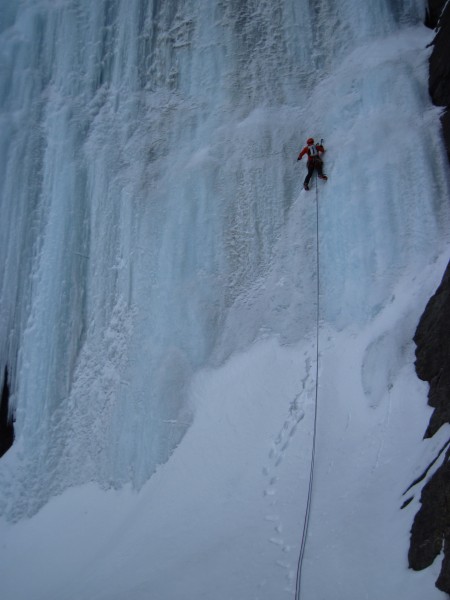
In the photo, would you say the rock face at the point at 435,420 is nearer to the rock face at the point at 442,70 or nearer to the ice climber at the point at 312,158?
the rock face at the point at 442,70

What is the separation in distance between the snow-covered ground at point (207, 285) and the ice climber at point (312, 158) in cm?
20

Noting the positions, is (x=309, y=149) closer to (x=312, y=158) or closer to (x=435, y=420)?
(x=312, y=158)

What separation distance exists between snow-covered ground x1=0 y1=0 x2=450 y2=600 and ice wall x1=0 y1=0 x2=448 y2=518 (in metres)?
0.03

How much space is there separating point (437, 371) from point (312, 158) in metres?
3.61

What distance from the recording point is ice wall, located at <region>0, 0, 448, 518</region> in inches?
304

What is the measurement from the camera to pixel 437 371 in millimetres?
5828

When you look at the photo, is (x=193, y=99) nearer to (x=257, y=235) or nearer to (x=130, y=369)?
(x=257, y=235)

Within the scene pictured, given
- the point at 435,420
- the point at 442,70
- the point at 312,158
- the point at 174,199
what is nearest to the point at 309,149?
the point at 312,158

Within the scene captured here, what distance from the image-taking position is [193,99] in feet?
30.5

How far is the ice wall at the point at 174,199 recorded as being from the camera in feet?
25.3

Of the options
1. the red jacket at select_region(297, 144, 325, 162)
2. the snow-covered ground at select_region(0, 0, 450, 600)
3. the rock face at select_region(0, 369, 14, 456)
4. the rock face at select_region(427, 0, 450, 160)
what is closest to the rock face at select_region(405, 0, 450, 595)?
the rock face at select_region(427, 0, 450, 160)

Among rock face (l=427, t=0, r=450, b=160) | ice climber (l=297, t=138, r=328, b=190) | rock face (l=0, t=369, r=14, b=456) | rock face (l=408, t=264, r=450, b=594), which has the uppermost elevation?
rock face (l=427, t=0, r=450, b=160)

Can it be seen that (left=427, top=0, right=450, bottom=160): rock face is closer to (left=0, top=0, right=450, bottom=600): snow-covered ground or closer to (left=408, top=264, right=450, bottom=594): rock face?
(left=0, top=0, right=450, bottom=600): snow-covered ground

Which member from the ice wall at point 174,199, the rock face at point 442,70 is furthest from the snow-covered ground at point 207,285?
the rock face at point 442,70
